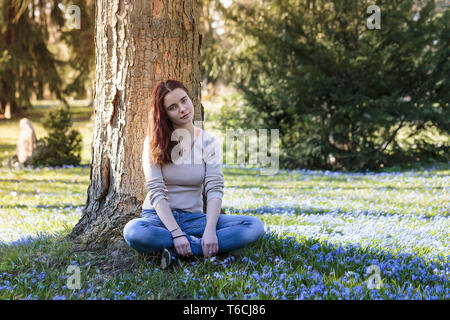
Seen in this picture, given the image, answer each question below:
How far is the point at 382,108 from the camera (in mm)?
9836

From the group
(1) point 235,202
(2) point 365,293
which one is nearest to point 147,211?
(2) point 365,293

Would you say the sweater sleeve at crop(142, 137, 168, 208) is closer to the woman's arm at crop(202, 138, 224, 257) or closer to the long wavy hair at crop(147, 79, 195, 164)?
the long wavy hair at crop(147, 79, 195, 164)

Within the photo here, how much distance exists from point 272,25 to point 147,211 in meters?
8.39

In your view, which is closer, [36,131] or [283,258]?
[283,258]

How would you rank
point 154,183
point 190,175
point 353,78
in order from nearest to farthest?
1. point 154,183
2. point 190,175
3. point 353,78

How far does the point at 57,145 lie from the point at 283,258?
8989mm

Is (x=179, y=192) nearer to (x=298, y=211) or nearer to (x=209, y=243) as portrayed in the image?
(x=209, y=243)

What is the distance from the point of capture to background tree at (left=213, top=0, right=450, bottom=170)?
986 cm

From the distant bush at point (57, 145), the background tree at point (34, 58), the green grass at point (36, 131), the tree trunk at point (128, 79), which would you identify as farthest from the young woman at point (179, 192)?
the background tree at point (34, 58)

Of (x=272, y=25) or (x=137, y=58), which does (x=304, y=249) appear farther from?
(x=272, y=25)

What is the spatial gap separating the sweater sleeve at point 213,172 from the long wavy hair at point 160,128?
30 cm

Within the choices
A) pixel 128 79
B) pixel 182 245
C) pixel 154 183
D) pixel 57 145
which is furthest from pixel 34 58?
pixel 182 245

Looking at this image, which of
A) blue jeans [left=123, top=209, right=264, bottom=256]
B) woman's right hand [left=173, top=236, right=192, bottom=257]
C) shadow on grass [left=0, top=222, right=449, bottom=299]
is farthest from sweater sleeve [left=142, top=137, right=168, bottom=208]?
shadow on grass [left=0, top=222, right=449, bottom=299]

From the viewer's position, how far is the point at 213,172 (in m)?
3.54
